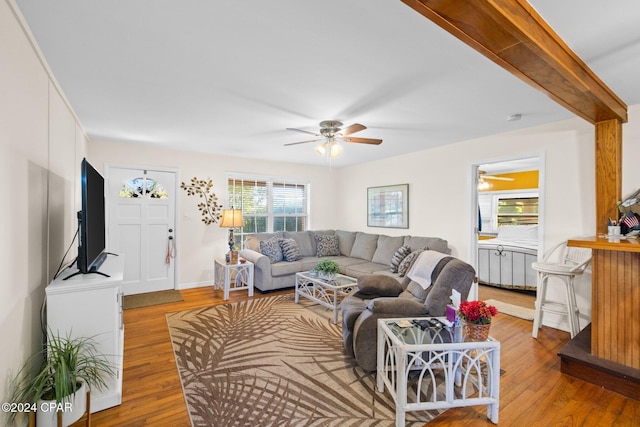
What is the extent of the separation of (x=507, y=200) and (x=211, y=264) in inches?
268

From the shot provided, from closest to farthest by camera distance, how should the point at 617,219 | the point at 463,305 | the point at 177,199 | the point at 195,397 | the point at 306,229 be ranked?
the point at 463,305 < the point at 195,397 < the point at 617,219 < the point at 177,199 < the point at 306,229

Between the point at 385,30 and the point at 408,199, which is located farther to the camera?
the point at 408,199

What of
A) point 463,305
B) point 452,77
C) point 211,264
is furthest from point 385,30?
point 211,264

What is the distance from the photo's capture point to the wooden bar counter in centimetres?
212

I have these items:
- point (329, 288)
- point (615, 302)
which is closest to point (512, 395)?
point (615, 302)

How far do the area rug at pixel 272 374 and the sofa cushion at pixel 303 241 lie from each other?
1.93 meters

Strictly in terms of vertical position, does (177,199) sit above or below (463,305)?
above

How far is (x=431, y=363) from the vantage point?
1.87 metres

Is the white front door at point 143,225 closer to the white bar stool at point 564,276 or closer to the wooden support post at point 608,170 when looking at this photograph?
the white bar stool at point 564,276

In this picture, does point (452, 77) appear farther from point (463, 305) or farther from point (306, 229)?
point (306, 229)

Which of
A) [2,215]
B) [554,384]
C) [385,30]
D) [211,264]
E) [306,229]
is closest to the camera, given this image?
[2,215]

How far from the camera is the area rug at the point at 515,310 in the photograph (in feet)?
11.7

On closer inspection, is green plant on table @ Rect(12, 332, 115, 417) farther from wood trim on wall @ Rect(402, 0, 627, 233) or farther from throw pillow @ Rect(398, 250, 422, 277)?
throw pillow @ Rect(398, 250, 422, 277)

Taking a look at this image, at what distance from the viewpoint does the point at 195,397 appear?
2.04 metres
